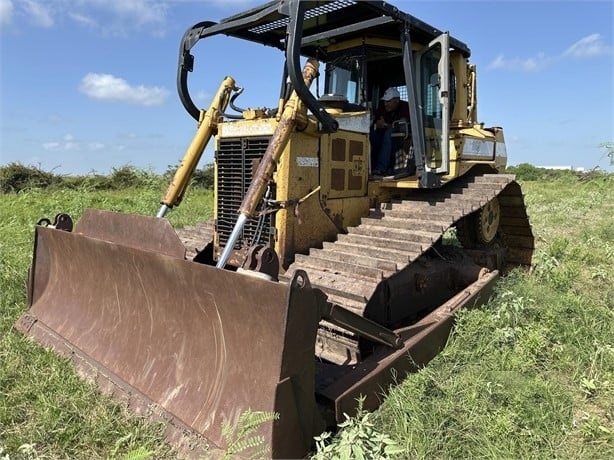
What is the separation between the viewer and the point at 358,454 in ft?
8.06

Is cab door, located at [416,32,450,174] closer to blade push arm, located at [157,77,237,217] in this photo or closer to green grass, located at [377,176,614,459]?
green grass, located at [377,176,614,459]

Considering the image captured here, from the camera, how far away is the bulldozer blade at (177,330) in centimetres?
260

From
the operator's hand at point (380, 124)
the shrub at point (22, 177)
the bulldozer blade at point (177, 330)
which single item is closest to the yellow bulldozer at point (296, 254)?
the bulldozer blade at point (177, 330)

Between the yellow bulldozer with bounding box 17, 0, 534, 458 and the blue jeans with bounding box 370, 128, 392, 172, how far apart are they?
0.09 meters

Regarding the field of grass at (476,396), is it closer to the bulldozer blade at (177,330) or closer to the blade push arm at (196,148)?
the bulldozer blade at (177,330)

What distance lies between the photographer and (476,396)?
3.23 meters

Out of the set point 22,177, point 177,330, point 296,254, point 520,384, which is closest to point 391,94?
point 296,254

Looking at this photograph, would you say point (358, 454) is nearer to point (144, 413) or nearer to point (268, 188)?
point (144, 413)

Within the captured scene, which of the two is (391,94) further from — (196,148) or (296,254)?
(296,254)

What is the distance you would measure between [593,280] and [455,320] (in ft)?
9.59

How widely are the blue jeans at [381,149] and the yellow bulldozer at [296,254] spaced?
0.29 ft

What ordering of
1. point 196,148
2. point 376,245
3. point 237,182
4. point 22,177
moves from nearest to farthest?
point 376,245
point 237,182
point 196,148
point 22,177

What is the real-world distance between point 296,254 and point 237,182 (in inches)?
35.8

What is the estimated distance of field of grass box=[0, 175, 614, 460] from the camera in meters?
2.83
